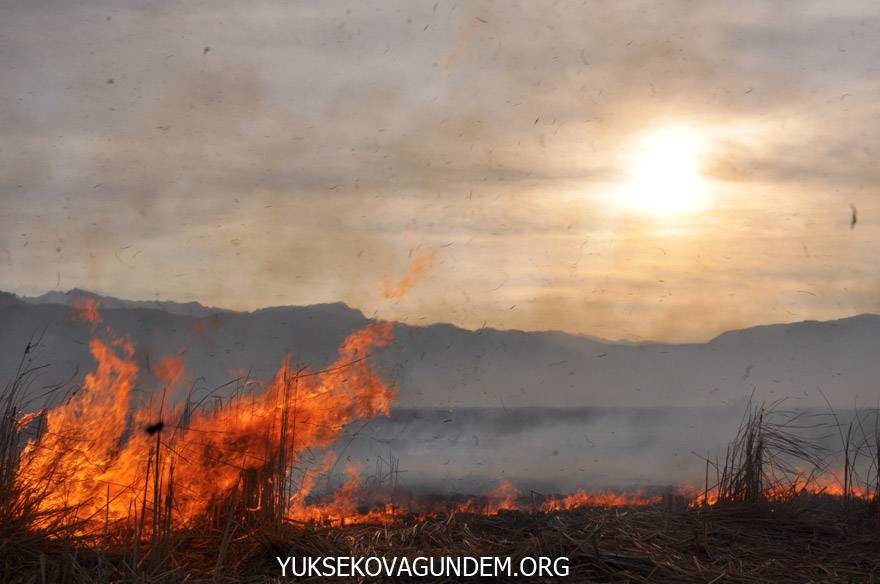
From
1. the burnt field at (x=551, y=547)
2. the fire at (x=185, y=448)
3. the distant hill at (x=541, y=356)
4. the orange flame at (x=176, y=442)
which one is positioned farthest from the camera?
the distant hill at (x=541, y=356)

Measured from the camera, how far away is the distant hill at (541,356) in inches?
2249

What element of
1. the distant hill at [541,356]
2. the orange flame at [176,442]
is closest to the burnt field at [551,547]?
the orange flame at [176,442]

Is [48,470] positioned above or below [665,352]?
below

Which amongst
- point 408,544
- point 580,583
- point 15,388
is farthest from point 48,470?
point 580,583

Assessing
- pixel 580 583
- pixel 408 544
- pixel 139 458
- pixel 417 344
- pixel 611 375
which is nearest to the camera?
pixel 580 583

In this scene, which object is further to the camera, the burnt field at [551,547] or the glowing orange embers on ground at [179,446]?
the glowing orange embers on ground at [179,446]

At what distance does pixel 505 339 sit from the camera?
88562 millimetres

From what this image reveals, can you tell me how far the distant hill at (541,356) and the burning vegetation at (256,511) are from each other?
38.4 metres

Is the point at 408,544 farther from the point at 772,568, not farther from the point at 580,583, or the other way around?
the point at 772,568

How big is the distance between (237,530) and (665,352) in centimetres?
10554

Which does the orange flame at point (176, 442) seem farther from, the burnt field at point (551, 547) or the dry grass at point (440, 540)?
the burnt field at point (551, 547)

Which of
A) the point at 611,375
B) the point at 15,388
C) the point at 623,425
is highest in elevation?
the point at 611,375

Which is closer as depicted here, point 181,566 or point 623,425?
point 181,566

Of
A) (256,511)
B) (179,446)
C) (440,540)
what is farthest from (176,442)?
(440,540)
